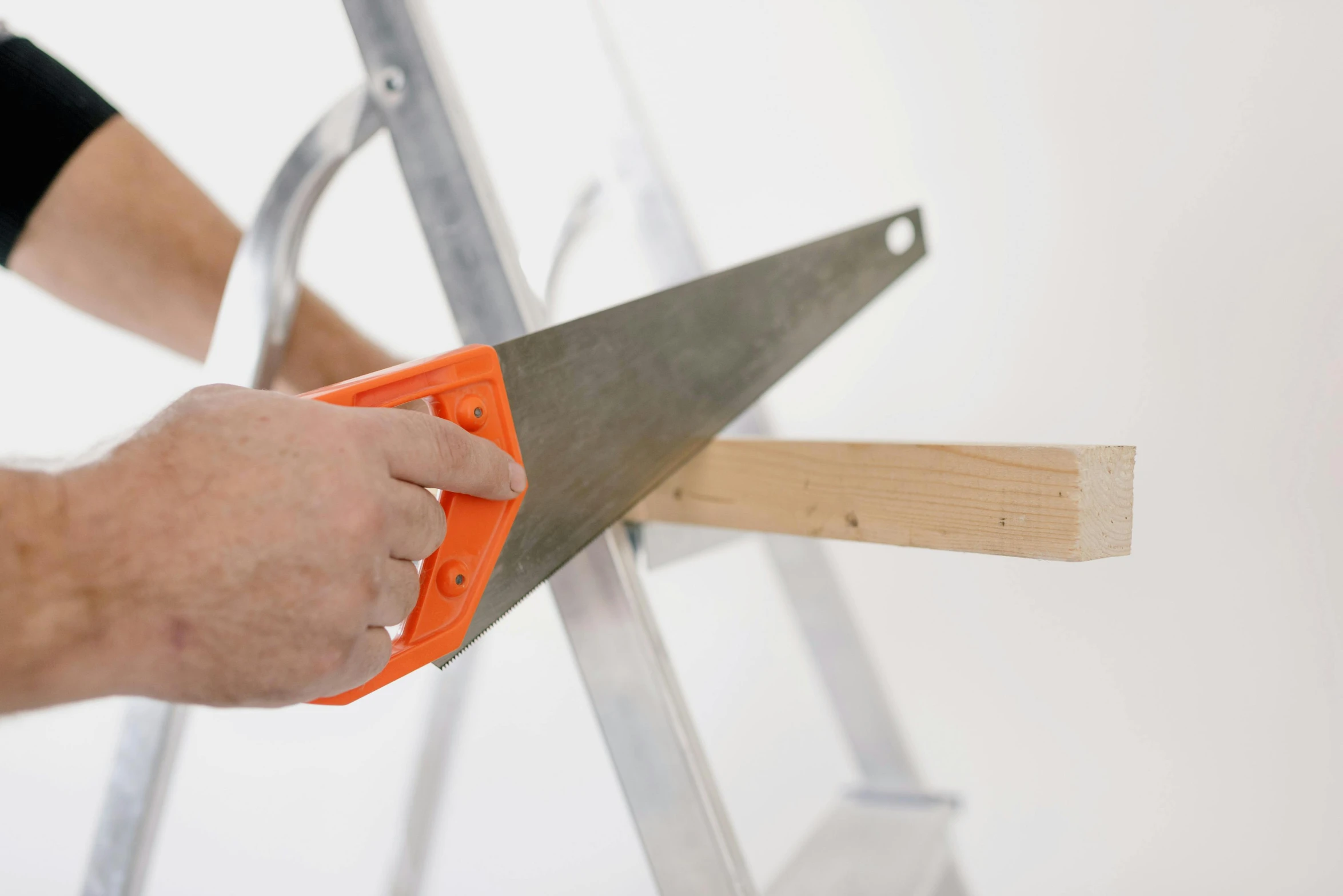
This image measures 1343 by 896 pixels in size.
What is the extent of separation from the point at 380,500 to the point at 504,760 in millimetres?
1075

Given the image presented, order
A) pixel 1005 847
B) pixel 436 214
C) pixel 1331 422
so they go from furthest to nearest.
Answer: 1. pixel 1005 847
2. pixel 1331 422
3. pixel 436 214

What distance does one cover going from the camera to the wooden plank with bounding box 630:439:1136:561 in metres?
0.42

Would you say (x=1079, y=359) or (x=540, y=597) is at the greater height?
(x=1079, y=359)

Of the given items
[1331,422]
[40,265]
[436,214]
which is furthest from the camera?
[1331,422]

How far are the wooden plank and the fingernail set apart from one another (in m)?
0.13

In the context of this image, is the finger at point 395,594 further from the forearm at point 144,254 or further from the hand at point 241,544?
the forearm at point 144,254

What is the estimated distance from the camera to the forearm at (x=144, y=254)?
2.24 feet

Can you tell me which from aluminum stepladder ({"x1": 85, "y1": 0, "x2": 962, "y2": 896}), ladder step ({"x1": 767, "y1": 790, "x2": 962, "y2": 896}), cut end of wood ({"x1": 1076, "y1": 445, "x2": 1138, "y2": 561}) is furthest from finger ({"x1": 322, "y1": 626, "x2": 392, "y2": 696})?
ladder step ({"x1": 767, "y1": 790, "x2": 962, "y2": 896})

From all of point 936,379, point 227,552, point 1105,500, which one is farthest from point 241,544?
point 936,379

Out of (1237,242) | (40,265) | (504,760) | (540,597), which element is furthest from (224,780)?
(1237,242)

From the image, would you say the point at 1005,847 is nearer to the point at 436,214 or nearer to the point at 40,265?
the point at 436,214

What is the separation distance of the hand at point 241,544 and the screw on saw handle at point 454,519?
0.03m

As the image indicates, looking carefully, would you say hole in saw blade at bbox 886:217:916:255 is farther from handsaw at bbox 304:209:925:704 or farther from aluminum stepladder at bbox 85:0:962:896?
aluminum stepladder at bbox 85:0:962:896

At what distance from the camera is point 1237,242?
2.88 ft
